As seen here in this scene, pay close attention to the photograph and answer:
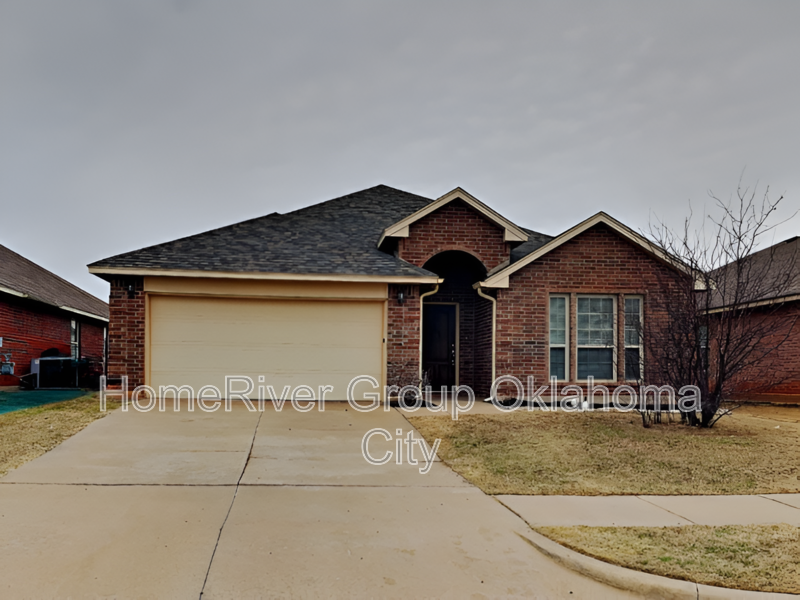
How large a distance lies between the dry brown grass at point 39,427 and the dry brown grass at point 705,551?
617 cm

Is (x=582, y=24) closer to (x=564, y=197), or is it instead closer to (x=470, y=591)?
(x=564, y=197)

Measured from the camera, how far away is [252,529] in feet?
17.3

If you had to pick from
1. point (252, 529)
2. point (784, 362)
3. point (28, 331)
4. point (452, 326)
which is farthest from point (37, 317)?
point (784, 362)

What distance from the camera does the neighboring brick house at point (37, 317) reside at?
17.1 m

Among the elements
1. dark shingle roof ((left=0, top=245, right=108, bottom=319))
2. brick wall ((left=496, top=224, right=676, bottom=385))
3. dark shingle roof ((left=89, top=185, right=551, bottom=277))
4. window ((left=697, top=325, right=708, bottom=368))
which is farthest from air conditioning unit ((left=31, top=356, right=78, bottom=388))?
window ((left=697, top=325, right=708, bottom=368))

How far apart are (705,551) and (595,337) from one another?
363 inches

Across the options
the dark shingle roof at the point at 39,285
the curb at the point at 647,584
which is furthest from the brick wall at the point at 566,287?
the dark shingle roof at the point at 39,285

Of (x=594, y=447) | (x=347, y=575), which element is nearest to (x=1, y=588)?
(x=347, y=575)

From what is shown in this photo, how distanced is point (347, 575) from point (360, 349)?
29.9 ft

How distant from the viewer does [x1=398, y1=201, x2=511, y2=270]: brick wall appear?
1422 centimetres

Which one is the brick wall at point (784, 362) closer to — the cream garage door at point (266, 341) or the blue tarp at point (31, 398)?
the cream garage door at point (266, 341)

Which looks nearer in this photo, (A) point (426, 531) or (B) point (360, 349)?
(A) point (426, 531)

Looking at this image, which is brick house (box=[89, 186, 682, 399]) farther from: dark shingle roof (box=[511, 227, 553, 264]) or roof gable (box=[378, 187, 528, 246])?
dark shingle roof (box=[511, 227, 553, 264])

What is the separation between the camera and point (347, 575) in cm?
442
